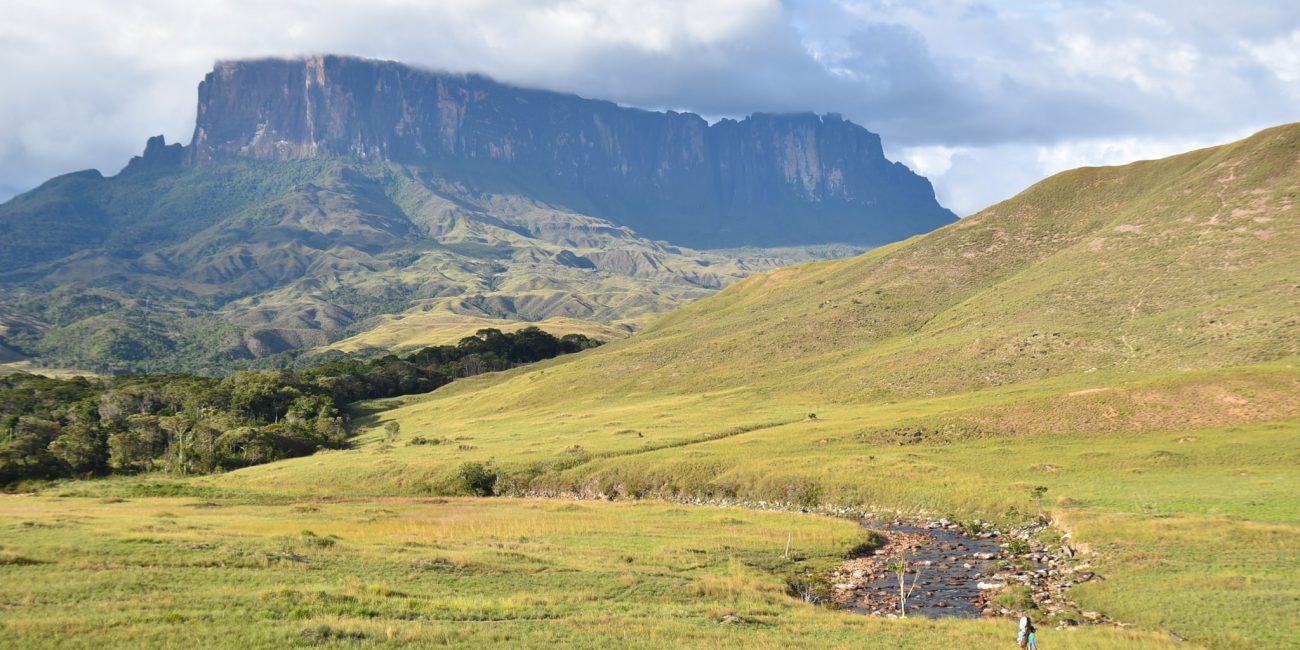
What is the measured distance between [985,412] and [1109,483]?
24815 mm

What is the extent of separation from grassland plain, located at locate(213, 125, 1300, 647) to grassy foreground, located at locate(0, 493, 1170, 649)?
12.6m

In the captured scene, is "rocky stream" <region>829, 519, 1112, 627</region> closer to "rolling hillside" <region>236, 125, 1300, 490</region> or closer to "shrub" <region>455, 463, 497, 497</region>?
"rolling hillside" <region>236, 125, 1300, 490</region>

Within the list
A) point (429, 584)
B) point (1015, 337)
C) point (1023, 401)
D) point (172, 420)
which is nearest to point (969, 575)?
point (429, 584)

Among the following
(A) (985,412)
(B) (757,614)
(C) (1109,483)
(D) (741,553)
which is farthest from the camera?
(A) (985,412)

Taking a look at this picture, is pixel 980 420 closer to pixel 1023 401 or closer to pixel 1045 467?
pixel 1023 401

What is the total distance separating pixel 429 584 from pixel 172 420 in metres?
108

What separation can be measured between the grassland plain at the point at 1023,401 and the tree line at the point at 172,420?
41.5 ft

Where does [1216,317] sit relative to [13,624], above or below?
above

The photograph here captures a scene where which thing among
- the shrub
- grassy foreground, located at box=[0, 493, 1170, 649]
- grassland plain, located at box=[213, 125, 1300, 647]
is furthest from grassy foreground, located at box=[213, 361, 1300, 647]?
grassy foreground, located at box=[0, 493, 1170, 649]

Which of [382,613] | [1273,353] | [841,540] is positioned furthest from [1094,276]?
[382,613]

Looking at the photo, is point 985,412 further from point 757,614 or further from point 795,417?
point 757,614

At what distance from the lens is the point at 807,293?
627ft

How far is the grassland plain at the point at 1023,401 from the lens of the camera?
4825 cm

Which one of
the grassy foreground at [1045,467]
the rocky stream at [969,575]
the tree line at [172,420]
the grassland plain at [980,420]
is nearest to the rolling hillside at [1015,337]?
the grassland plain at [980,420]
